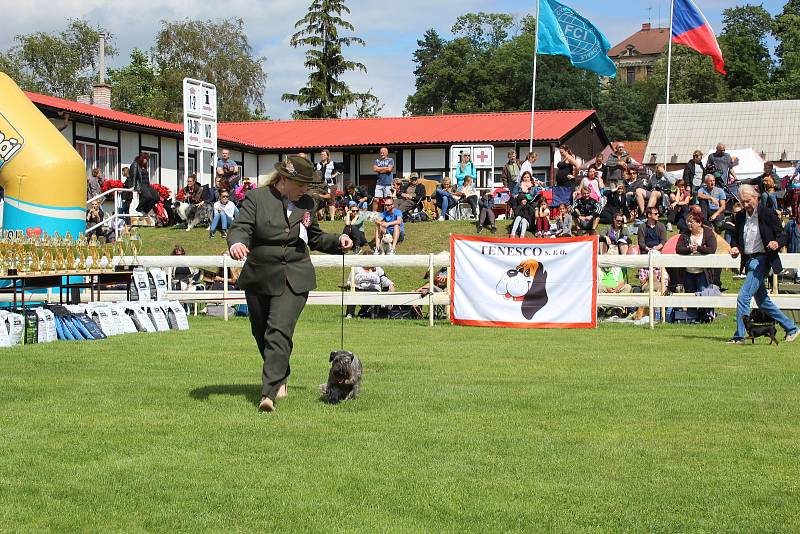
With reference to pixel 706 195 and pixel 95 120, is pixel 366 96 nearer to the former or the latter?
pixel 95 120

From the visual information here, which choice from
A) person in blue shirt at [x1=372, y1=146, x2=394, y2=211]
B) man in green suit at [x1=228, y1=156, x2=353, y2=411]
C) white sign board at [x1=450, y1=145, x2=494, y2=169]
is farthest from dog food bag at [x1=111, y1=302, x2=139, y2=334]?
white sign board at [x1=450, y1=145, x2=494, y2=169]

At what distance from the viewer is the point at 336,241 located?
8.79 meters

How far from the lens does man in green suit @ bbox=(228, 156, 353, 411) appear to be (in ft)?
26.9

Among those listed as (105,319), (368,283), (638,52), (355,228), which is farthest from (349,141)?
(638,52)

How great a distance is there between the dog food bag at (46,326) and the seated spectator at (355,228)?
9.74 m

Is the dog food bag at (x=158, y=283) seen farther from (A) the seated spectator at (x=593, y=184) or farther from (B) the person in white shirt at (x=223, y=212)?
(A) the seated spectator at (x=593, y=184)

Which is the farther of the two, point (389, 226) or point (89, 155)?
point (89, 155)

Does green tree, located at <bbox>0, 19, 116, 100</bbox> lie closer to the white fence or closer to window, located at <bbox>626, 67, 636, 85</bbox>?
the white fence

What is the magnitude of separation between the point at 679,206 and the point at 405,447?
18.2 m

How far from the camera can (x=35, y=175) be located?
69.3ft

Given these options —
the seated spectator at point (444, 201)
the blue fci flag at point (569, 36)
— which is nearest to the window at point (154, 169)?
the seated spectator at point (444, 201)

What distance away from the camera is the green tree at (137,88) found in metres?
72.7

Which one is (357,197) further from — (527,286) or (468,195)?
(527,286)

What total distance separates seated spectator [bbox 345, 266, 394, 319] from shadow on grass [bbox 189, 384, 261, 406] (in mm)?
9608
